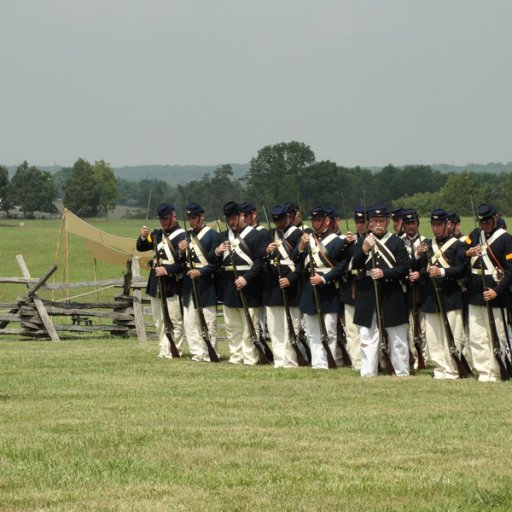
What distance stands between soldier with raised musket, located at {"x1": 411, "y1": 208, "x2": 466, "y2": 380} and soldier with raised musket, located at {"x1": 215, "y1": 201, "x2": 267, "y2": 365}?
2.45 meters

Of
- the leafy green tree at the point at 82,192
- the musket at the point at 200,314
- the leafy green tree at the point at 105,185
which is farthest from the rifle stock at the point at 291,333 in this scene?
the leafy green tree at the point at 105,185

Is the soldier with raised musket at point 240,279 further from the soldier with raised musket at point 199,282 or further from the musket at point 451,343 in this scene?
the musket at point 451,343

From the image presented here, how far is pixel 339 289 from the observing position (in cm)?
1623

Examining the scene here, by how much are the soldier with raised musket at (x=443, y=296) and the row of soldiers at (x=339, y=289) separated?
13 mm

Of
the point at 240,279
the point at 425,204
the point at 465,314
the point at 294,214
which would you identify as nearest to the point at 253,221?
the point at 294,214

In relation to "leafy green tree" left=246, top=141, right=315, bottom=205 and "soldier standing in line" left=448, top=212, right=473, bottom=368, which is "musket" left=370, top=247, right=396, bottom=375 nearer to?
"soldier standing in line" left=448, top=212, right=473, bottom=368

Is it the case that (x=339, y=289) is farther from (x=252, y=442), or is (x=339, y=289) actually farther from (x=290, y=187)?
(x=290, y=187)

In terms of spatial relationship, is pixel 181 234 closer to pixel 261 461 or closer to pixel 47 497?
pixel 261 461

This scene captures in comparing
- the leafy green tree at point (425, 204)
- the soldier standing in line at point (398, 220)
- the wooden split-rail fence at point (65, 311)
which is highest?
the soldier standing in line at point (398, 220)

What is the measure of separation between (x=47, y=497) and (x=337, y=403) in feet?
15.8

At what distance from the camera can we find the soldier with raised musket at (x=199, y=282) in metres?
17.5

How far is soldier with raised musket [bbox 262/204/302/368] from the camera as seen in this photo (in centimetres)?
1664

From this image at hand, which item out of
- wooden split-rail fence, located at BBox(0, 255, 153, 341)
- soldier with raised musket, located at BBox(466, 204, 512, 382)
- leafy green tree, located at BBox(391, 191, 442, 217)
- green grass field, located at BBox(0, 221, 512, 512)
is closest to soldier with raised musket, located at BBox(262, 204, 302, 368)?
green grass field, located at BBox(0, 221, 512, 512)

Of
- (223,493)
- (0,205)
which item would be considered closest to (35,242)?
(0,205)
